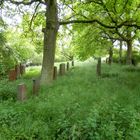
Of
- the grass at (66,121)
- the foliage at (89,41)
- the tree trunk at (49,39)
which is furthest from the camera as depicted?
the foliage at (89,41)

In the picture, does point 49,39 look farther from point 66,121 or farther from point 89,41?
point 89,41

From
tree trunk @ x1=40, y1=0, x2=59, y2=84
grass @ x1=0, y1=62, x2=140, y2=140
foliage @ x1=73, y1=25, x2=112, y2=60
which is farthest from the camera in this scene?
foliage @ x1=73, y1=25, x2=112, y2=60

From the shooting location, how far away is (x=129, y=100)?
1172cm

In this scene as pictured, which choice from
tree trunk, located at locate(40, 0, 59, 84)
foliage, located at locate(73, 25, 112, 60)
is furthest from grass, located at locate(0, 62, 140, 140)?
foliage, located at locate(73, 25, 112, 60)

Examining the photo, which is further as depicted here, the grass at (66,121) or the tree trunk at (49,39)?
the tree trunk at (49,39)

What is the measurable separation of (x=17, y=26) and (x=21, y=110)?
46.0ft

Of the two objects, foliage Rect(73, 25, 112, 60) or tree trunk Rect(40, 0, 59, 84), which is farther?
foliage Rect(73, 25, 112, 60)

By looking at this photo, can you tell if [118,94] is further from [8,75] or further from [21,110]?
[8,75]

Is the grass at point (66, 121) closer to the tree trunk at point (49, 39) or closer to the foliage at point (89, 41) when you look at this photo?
the tree trunk at point (49, 39)

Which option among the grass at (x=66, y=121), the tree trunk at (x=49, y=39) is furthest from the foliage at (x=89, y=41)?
the grass at (x=66, y=121)

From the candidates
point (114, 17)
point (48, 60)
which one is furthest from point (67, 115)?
point (114, 17)

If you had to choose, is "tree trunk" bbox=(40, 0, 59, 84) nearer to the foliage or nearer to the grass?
the grass

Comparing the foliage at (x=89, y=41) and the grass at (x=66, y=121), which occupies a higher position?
the foliage at (x=89, y=41)

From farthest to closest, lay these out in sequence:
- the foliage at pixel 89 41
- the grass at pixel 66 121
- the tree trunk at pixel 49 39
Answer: the foliage at pixel 89 41 → the tree trunk at pixel 49 39 → the grass at pixel 66 121
